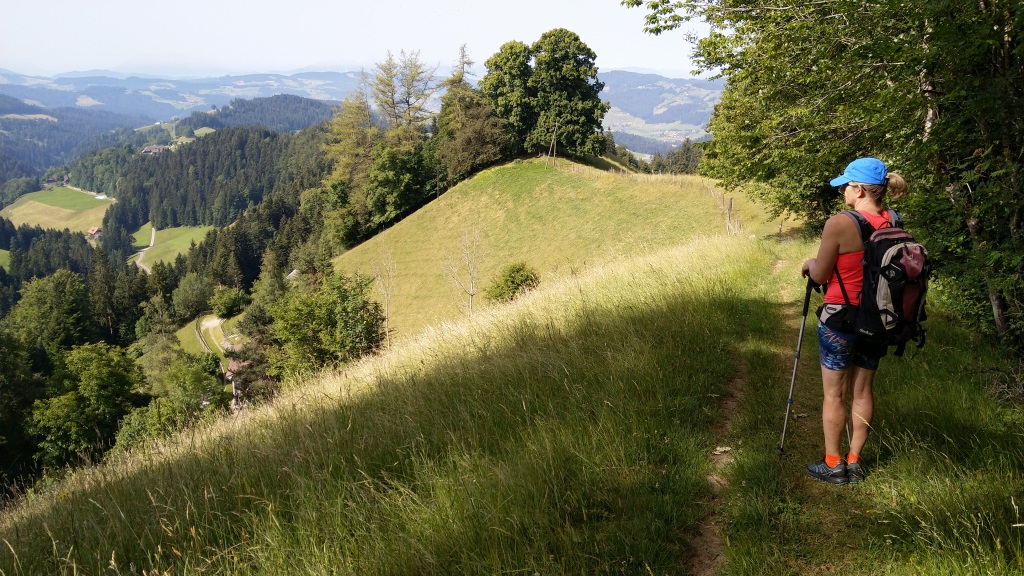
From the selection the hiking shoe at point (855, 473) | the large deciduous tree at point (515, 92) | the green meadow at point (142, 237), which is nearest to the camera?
the hiking shoe at point (855, 473)

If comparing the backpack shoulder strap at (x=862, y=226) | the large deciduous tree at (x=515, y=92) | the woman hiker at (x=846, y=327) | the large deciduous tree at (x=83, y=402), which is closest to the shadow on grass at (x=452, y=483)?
the woman hiker at (x=846, y=327)

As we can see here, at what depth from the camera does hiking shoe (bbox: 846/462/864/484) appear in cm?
320

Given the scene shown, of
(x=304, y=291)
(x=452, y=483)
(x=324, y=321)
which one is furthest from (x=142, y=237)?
(x=452, y=483)

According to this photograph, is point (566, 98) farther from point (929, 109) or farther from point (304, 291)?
point (929, 109)

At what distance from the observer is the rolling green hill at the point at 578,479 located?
2.54 meters

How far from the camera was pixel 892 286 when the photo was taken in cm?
300

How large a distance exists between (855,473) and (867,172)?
6.93ft

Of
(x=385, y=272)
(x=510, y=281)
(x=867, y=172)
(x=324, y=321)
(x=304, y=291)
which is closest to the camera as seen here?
(x=867, y=172)

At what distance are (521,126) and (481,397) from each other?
175ft

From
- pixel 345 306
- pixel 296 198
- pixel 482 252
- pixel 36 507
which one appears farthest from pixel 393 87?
pixel 296 198

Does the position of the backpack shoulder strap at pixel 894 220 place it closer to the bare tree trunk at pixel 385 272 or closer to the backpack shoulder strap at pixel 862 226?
the backpack shoulder strap at pixel 862 226

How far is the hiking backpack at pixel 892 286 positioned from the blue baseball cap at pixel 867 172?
15.0 inches

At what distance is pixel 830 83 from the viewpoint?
23.0ft

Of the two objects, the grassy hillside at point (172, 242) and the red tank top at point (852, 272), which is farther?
the grassy hillside at point (172, 242)
